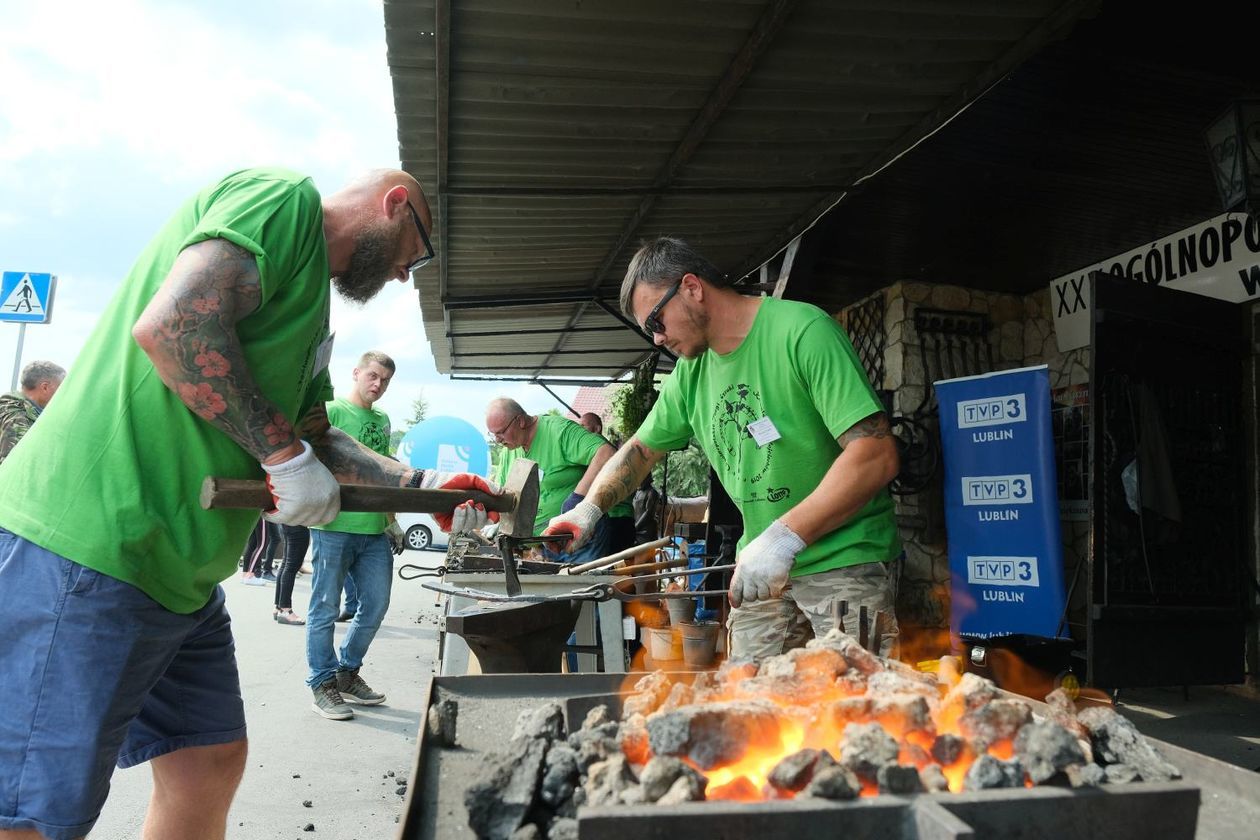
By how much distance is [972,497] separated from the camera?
6.01 meters

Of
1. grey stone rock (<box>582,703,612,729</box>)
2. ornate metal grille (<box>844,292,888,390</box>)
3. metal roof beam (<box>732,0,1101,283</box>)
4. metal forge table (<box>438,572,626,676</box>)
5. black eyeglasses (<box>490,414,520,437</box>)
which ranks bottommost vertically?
metal forge table (<box>438,572,626,676</box>)

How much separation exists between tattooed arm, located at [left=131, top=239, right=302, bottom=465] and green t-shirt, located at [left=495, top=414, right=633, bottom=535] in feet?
15.4

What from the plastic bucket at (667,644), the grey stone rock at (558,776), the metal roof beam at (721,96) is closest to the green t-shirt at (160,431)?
the grey stone rock at (558,776)

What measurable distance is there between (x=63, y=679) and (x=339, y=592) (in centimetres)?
395

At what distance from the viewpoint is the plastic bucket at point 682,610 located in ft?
21.2

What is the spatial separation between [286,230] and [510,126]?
2485mm

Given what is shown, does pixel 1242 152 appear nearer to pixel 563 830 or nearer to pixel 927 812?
pixel 927 812

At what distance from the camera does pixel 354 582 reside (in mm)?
5691

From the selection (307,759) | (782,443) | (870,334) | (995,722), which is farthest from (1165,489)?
(307,759)

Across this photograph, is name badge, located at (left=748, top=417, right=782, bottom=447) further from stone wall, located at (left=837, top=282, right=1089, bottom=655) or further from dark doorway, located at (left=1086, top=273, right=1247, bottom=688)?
stone wall, located at (left=837, top=282, right=1089, bottom=655)

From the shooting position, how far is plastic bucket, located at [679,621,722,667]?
19.9ft

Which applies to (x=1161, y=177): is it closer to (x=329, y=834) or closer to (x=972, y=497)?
(x=972, y=497)

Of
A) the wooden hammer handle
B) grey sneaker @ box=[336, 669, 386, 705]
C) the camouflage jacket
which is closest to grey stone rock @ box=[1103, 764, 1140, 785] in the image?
the wooden hammer handle

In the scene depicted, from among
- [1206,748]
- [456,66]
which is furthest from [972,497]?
[456,66]
